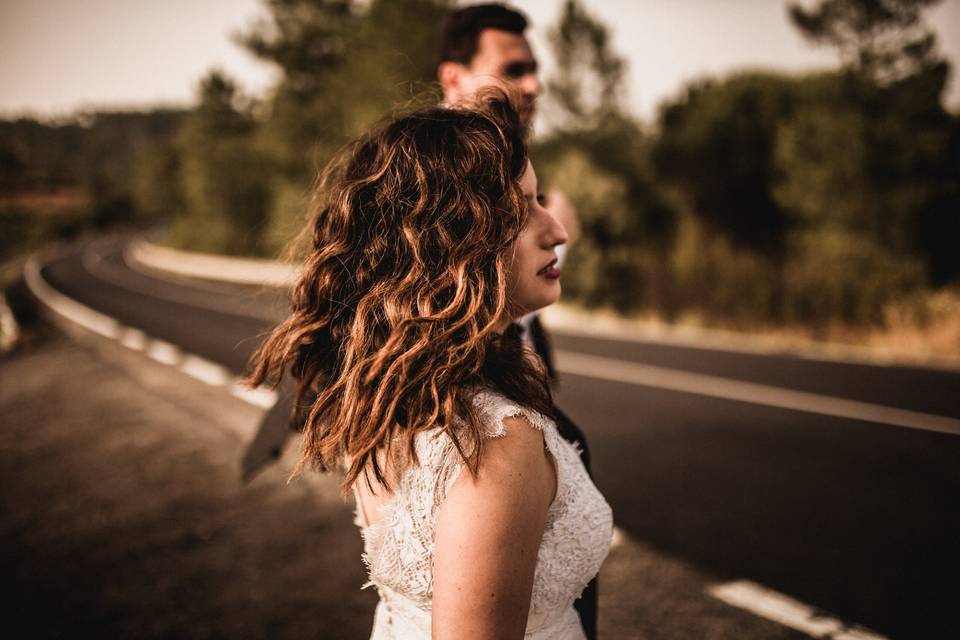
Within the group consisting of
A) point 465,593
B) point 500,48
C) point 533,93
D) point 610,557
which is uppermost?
point 500,48

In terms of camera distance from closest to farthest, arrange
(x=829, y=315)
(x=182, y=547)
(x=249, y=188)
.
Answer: (x=182, y=547) < (x=829, y=315) < (x=249, y=188)

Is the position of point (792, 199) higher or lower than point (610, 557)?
higher

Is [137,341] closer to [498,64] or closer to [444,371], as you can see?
[498,64]

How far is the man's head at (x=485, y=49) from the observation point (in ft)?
8.66

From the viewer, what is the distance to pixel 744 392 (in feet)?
25.8

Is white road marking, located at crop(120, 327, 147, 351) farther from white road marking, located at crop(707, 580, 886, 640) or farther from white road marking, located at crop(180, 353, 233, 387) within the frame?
white road marking, located at crop(707, 580, 886, 640)

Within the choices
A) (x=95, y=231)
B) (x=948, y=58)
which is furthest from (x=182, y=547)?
(x=95, y=231)

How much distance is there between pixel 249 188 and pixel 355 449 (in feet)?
143

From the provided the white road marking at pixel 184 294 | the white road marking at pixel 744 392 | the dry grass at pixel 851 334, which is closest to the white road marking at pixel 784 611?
the white road marking at pixel 744 392

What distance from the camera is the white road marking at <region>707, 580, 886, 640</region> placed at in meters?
2.54

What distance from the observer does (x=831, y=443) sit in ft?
19.1

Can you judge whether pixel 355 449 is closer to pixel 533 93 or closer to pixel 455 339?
pixel 455 339

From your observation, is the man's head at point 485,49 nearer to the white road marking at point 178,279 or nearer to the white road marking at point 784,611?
the white road marking at point 784,611

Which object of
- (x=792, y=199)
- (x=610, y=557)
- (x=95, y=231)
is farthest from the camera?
(x=95, y=231)
